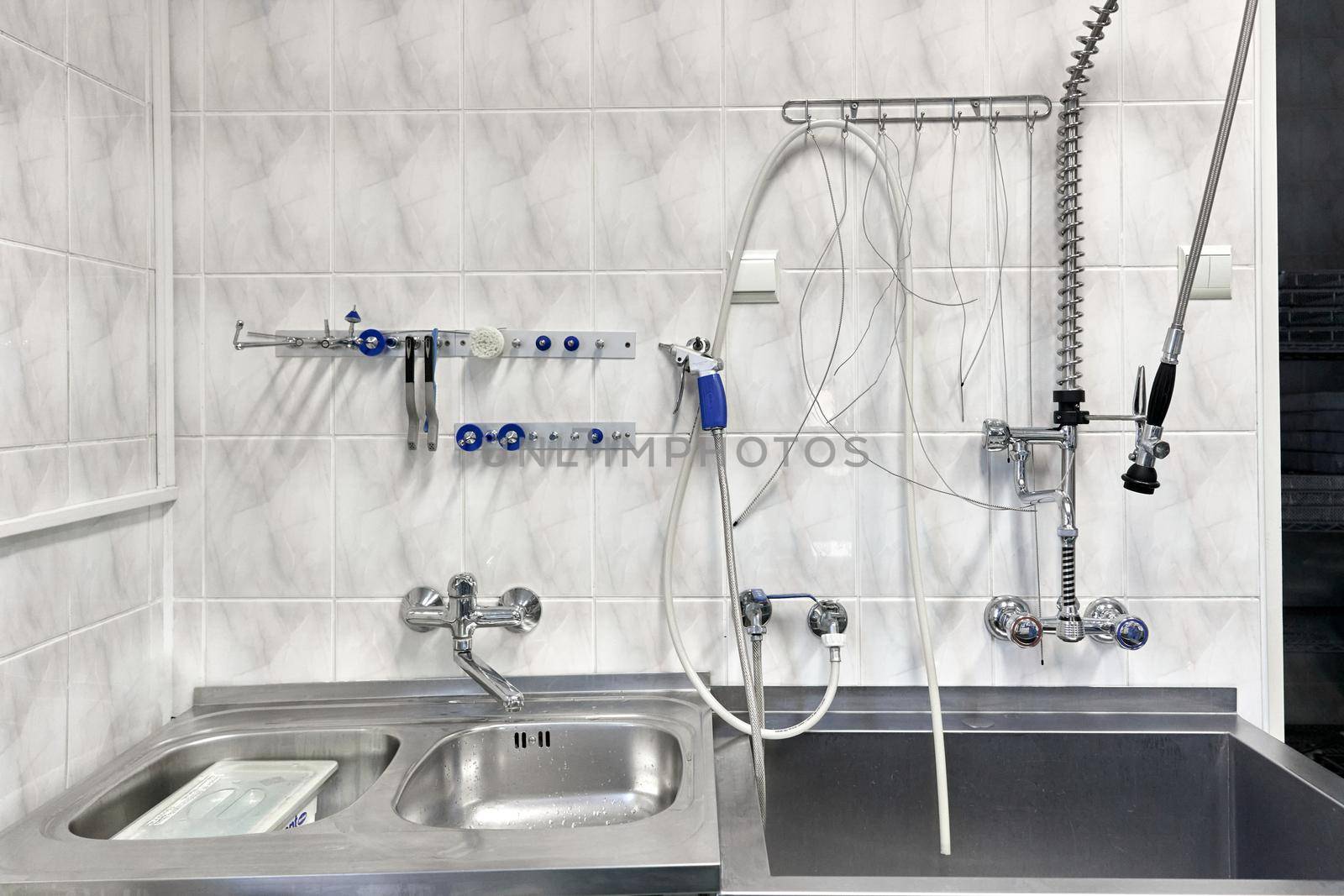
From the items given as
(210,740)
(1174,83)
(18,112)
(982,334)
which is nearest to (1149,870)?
(982,334)

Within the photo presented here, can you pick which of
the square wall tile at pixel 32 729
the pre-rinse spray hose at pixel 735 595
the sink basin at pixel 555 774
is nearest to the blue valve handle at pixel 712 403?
the pre-rinse spray hose at pixel 735 595

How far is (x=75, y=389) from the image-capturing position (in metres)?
1.17

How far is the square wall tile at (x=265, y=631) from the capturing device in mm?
1401

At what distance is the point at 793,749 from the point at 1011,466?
58 centimetres

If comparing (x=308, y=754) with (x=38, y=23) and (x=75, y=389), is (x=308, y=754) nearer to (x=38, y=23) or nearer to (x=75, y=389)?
(x=75, y=389)

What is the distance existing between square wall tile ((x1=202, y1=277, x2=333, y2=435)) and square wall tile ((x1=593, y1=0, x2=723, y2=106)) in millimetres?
596

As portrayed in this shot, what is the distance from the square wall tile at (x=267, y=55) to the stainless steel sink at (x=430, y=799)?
983 millimetres

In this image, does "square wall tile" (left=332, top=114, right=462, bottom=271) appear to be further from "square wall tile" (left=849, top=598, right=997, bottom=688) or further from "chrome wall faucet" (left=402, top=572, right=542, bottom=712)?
"square wall tile" (left=849, top=598, right=997, bottom=688)

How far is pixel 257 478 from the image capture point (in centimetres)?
140

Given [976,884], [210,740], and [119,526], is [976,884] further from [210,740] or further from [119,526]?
[119,526]

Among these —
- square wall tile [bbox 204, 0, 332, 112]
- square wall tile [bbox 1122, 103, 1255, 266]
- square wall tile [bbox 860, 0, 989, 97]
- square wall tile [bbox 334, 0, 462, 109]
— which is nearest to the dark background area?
square wall tile [bbox 1122, 103, 1255, 266]

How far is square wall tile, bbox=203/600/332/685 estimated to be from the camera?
1401 mm

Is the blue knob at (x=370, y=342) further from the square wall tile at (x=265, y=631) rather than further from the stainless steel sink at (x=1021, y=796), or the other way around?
the stainless steel sink at (x=1021, y=796)

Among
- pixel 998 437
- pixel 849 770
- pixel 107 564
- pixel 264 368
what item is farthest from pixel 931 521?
pixel 107 564
